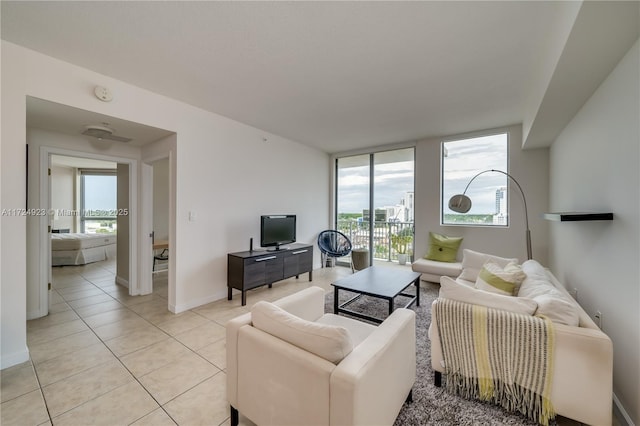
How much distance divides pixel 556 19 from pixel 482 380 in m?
2.47

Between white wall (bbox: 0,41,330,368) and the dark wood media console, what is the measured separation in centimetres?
27

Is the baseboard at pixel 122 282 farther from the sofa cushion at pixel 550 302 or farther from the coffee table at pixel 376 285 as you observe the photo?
the sofa cushion at pixel 550 302

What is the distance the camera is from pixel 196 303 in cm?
334

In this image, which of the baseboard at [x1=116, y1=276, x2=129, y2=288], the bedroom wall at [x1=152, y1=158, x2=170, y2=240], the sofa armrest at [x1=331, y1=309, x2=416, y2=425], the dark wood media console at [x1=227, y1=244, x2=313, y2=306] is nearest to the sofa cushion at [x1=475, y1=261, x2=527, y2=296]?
the sofa armrest at [x1=331, y1=309, x2=416, y2=425]

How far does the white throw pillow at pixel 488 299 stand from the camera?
5.22 feet

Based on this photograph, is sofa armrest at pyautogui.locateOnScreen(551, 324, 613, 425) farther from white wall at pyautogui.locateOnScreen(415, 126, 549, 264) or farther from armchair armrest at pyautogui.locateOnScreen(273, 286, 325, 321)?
white wall at pyautogui.locateOnScreen(415, 126, 549, 264)

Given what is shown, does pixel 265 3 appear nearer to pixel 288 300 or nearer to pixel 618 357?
pixel 288 300

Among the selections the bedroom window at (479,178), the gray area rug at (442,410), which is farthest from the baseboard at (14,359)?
the bedroom window at (479,178)

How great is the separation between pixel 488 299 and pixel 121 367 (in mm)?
2874

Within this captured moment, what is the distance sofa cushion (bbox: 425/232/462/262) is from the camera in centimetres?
420

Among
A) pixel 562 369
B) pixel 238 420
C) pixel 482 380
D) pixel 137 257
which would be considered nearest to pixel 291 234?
pixel 137 257

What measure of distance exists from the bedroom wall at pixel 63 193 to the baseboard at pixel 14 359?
268 inches

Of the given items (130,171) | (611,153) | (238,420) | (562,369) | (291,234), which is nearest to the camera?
(562,369)

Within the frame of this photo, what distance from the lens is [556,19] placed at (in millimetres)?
1717
